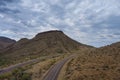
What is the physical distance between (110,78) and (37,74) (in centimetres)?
3085

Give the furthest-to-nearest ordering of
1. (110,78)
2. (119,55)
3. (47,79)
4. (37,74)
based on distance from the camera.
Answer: (119,55), (37,74), (47,79), (110,78)

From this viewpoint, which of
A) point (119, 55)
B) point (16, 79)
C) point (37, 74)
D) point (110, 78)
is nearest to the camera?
point (110, 78)

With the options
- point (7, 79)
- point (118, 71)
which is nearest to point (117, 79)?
point (118, 71)

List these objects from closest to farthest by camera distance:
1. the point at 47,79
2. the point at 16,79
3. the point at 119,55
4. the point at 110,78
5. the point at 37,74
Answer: the point at 110,78 < the point at 47,79 < the point at 16,79 < the point at 37,74 < the point at 119,55

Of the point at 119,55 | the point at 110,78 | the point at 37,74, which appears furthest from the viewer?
the point at 119,55

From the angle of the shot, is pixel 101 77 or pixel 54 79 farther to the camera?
pixel 54 79

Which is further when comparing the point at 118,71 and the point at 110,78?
the point at 118,71

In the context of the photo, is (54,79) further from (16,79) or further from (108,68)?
(108,68)

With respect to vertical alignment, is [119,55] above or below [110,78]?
above

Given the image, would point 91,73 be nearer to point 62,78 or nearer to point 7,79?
point 62,78

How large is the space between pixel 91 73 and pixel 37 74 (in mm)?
23190

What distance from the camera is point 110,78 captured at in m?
60.8

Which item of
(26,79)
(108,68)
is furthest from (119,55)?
(26,79)

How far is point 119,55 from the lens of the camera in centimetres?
9688
